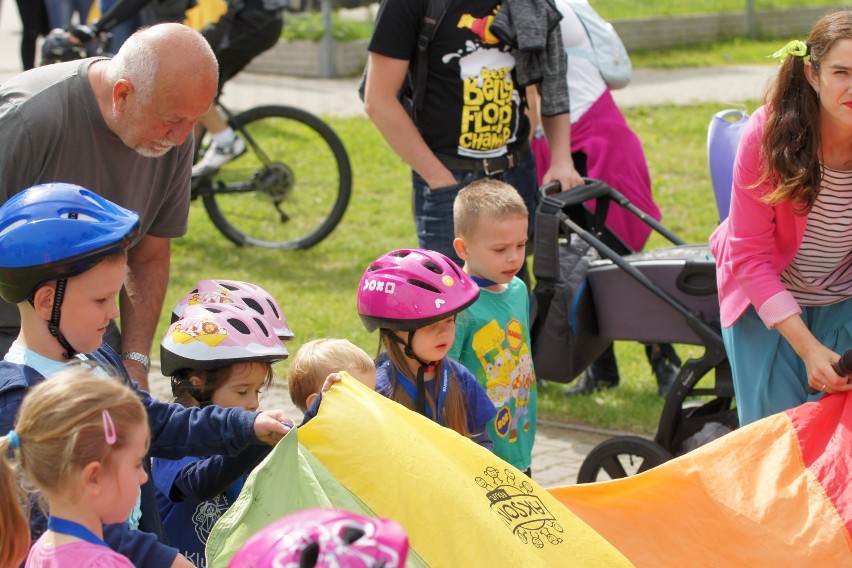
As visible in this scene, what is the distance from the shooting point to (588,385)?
6.94 m

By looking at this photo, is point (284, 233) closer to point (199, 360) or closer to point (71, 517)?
point (199, 360)

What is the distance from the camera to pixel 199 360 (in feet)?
12.2

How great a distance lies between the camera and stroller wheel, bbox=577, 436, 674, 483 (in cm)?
501

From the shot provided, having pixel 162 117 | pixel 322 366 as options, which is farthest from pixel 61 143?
pixel 322 366

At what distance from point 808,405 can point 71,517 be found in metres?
2.47

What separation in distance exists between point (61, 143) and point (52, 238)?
82 cm

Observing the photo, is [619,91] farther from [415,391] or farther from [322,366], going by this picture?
[322,366]

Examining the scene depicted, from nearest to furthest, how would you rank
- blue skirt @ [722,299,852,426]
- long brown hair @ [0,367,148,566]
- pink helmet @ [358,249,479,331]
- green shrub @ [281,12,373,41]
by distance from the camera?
long brown hair @ [0,367,148,566] < pink helmet @ [358,249,479,331] < blue skirt @ [722,299,852,426] < green shrub @ [281,12,373,41]

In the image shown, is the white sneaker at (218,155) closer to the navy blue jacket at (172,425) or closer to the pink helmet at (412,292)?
the pink helmet at (412,292)

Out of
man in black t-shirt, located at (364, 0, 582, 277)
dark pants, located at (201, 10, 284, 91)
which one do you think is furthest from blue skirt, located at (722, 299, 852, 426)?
dark pants, located at (201, 10, 284, 91)

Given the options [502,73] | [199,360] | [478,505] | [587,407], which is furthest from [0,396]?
[587,407]

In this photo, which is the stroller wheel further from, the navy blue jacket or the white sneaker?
the white sneaker

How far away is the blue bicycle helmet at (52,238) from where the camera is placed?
122 inches

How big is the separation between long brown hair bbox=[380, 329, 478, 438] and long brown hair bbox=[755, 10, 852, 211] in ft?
3.77
